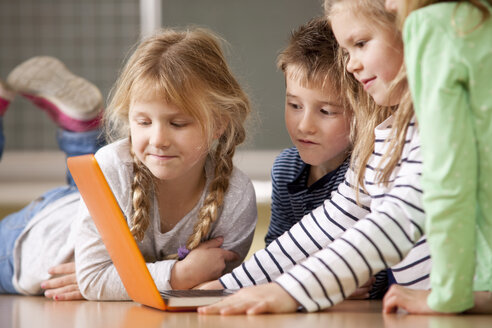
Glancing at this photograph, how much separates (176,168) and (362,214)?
11.0 inches

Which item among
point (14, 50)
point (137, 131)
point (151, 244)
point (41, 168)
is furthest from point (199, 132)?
point (14, 50)

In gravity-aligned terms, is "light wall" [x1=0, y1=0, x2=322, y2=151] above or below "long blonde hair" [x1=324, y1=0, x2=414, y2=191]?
below

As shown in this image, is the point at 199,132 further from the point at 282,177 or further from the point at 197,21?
the point at 197,21

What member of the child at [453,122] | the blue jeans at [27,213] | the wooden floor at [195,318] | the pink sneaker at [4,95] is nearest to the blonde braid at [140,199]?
the wooden floor at [195,318]

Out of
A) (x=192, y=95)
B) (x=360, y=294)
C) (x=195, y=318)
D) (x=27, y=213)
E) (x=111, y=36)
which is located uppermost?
(x=192, y=95)

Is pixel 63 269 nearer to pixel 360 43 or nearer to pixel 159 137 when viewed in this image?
pixel 159 137

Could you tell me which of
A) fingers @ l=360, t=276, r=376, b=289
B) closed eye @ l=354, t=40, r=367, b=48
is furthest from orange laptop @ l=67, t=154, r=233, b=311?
closed eye @ l=354, t=40, r=367, b=48

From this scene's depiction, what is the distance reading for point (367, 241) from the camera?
690mm

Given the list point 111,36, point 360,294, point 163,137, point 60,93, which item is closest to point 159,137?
point 163,137

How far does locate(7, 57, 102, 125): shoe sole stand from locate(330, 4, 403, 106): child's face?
2.62 feet

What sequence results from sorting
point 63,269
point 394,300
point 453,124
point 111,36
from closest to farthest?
1. point 453,124
2. point 394,300
3. point 63,269
4. point 111,36

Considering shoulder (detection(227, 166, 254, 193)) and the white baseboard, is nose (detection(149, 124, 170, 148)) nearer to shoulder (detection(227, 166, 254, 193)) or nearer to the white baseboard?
shoulder (detection(227, 166, 254, 193))

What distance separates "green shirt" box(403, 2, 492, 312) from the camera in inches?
24.5

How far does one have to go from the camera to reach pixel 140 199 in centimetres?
97
